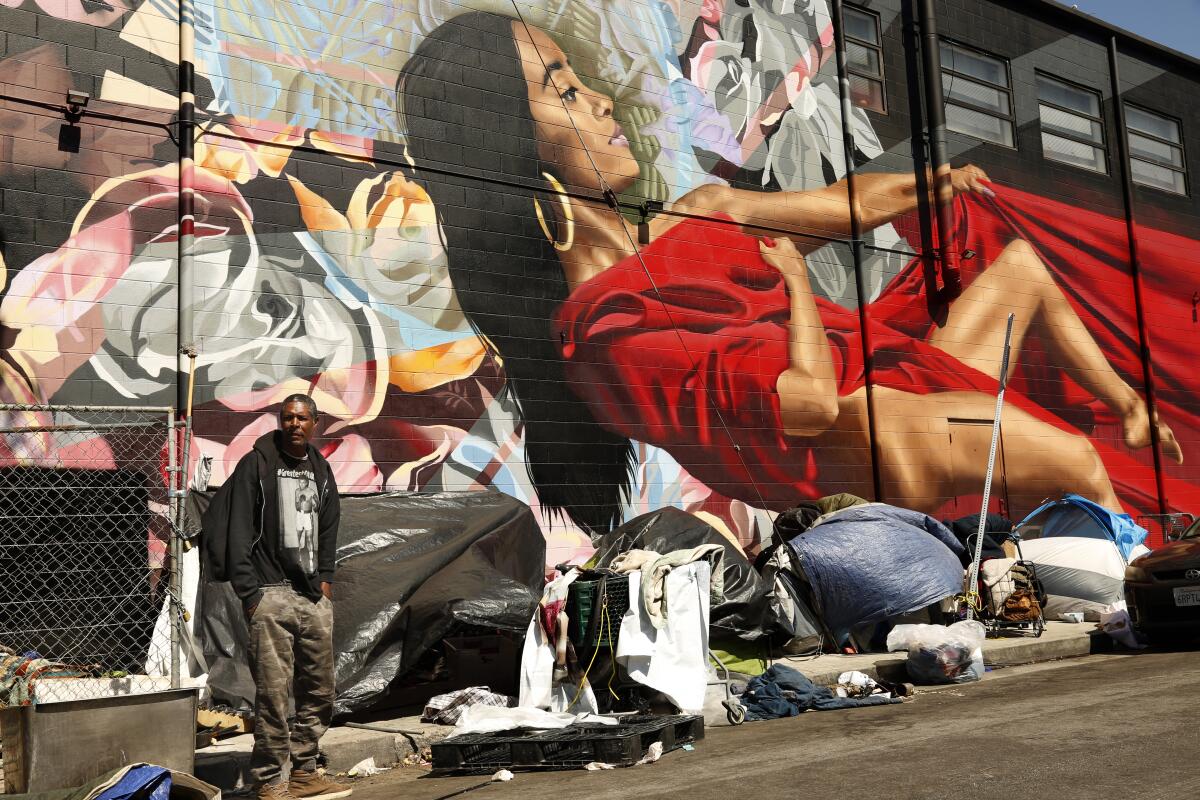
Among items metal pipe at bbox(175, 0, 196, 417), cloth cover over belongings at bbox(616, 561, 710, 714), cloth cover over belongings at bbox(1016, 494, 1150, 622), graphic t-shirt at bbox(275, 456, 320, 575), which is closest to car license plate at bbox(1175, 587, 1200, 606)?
cloth cover over belongings at bbox(1016, 494, 1150, 622)

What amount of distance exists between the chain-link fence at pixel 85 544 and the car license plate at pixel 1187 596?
8.82m

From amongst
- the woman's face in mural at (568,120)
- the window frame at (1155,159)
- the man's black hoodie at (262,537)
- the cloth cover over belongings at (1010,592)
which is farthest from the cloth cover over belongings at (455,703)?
the window frame at (1155,159)

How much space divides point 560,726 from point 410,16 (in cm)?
788

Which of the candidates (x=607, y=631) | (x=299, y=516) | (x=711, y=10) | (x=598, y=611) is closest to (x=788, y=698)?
(x=607, y=631)

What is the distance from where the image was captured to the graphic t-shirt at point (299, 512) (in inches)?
241

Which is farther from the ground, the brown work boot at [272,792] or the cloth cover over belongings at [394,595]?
the cloth cover over belongings at [394,595]

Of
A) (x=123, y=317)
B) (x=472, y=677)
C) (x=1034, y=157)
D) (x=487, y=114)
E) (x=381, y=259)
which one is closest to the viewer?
(x=472, y=677)

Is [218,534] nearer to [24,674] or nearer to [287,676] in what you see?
[287,676]

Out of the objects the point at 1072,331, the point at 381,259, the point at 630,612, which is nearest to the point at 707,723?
the point at 630,612

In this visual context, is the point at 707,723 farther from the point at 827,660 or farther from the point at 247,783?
the point at 247,783

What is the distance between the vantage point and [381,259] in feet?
36.4

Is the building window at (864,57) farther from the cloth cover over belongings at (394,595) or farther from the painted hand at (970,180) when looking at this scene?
the cloth cover over belongings at (394,595)

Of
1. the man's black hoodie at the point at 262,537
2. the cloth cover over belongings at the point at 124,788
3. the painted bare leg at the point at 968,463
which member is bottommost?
the cloth cover over belongings at the point at 124,788

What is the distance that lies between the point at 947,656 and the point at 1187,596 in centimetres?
278
